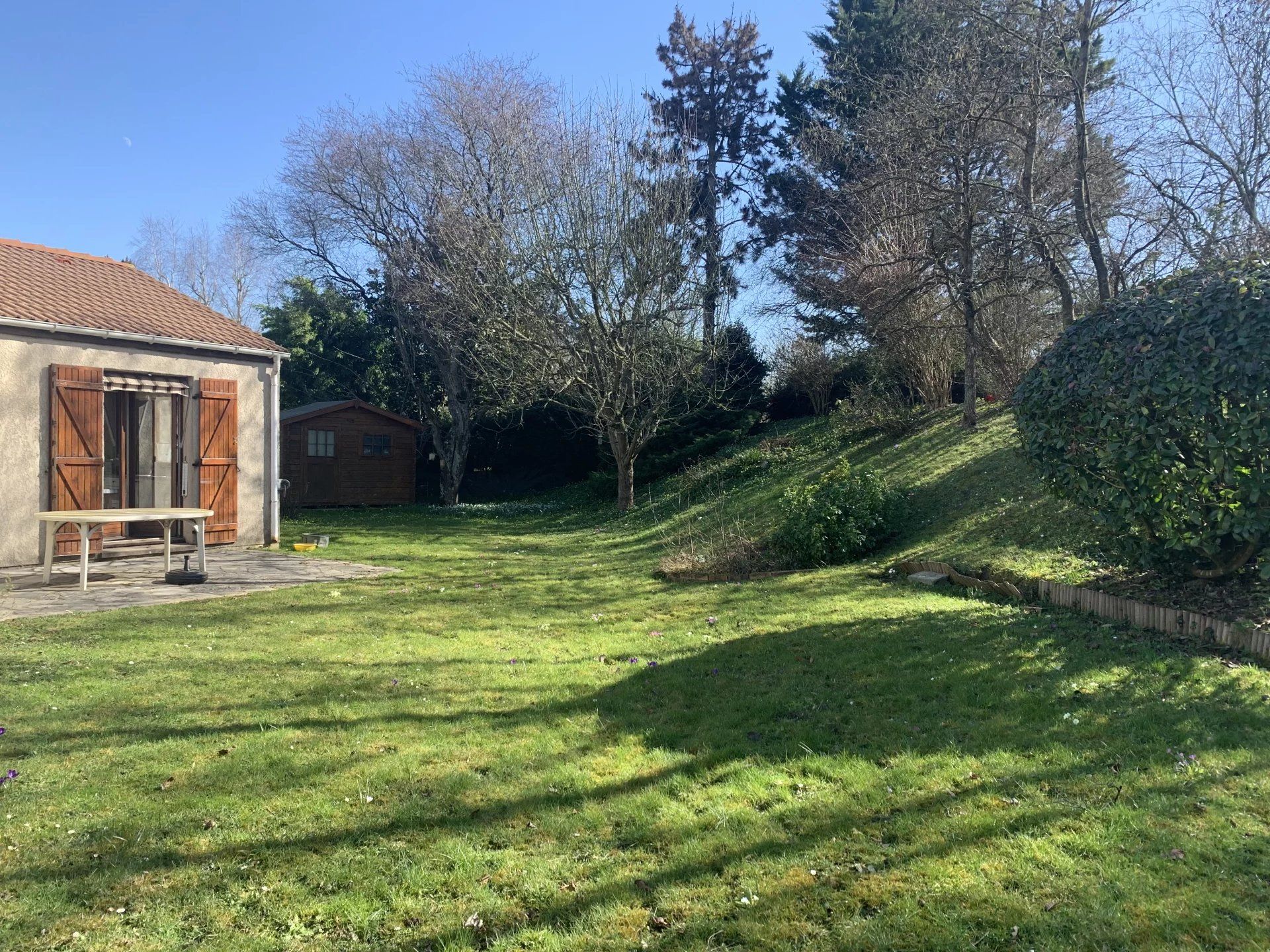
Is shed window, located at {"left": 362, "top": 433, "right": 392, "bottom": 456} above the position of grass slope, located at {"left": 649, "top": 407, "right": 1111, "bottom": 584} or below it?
above

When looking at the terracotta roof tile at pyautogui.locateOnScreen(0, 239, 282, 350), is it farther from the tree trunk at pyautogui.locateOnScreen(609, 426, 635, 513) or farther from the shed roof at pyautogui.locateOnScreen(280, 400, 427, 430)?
the shed roof at pyautogui.locateOnScreen(280, 400, 427, 430)

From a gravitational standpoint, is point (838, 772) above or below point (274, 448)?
below

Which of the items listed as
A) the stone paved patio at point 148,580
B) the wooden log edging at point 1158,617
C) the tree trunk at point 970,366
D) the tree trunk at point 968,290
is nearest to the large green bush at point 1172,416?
the wooden log edging at point 1158,617

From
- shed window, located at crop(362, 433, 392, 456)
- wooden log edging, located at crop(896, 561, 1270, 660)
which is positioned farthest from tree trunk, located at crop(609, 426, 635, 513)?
wooden log edging, located at crop(896, 561, 1270, 660)

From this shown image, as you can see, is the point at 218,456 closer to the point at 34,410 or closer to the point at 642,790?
the point at 34,410

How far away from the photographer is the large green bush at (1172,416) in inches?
191

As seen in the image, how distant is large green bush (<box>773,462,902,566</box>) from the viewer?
9250 mm

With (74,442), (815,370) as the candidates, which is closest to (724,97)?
(815,370)

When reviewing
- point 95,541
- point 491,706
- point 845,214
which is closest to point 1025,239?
point 845,214

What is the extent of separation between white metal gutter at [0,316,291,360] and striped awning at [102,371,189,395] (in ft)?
1.45

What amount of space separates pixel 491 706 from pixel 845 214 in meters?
15.1

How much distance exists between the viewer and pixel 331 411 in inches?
→ 876

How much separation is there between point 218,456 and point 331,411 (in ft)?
37.2

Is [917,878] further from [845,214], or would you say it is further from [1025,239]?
[845,214]
